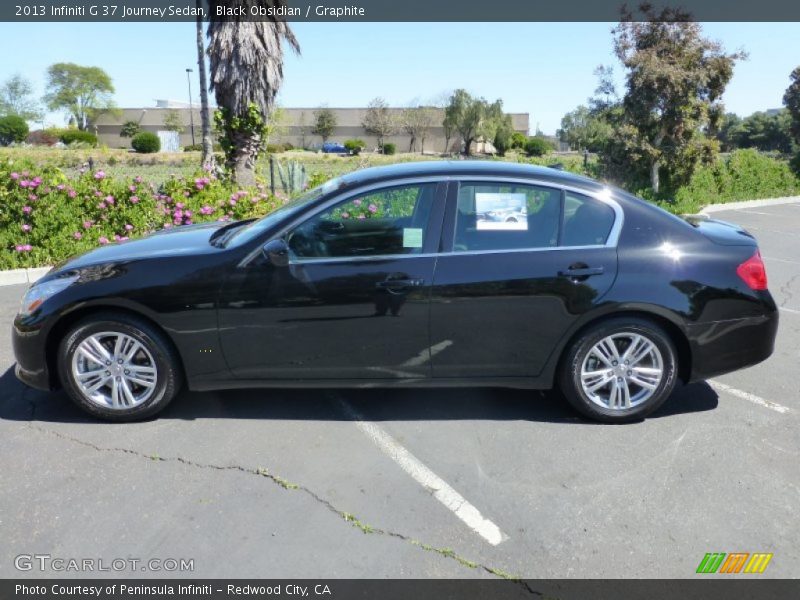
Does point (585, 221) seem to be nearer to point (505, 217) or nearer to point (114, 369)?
point (505, 217)

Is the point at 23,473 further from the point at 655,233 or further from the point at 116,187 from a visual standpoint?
the point at 116,187

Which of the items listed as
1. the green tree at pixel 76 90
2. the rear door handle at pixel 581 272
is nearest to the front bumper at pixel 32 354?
the rear door handle at pixel 581 272

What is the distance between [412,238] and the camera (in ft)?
13.1

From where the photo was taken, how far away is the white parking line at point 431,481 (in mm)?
3066

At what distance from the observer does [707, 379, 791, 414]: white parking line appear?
4.41 meters

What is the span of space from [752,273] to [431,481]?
2459 millimetres

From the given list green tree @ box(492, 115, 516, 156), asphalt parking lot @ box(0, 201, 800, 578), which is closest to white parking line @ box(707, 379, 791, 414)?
asphalt parking lot @ box(0, 201, 800, 578)

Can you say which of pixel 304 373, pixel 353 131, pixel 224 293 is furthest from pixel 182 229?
pixel 353 131

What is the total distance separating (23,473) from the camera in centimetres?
352

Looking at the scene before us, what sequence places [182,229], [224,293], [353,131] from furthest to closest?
[353,131], [182,229], [224,293]

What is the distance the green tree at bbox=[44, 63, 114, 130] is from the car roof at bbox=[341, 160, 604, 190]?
89354 millimetres

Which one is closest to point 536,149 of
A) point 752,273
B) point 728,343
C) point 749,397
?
point 749,397

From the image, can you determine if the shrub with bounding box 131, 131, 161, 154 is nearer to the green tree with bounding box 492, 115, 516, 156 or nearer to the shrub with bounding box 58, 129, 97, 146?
the shrub with bounding box 58, 129, 97, 146

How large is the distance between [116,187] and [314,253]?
5.82 m
